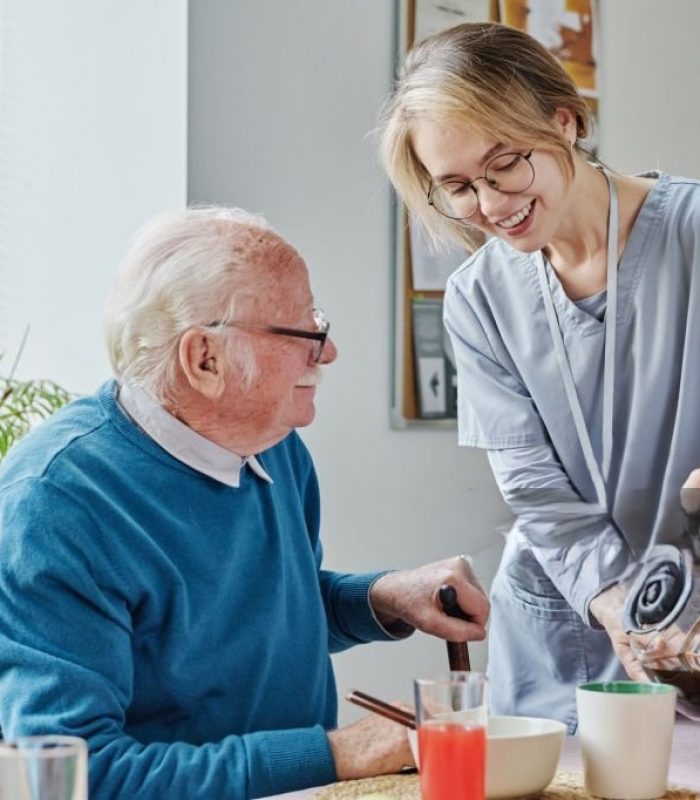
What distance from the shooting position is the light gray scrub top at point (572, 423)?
6.20ft

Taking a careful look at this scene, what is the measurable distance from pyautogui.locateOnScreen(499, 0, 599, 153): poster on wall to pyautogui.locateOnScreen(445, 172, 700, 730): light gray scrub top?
1.48 m

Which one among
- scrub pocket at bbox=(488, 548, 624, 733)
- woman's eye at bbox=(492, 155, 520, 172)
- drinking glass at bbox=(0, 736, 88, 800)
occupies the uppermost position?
woman's eye at bbox=(492, 155, 520, 172)

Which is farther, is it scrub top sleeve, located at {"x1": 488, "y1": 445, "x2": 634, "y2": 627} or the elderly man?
scrub top sleeve, located at {"x1": 488, "y1": 445, "x2": 634, "y2": 627}

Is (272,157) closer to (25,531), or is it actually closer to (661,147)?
(661,147)

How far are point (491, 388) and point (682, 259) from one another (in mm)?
336

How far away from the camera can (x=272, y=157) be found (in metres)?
3.03

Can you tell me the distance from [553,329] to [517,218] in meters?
0.21

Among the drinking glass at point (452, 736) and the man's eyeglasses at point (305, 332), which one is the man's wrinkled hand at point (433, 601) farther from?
the drinking glass at point (452, 736)

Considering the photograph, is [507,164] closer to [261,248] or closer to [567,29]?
[261,248]

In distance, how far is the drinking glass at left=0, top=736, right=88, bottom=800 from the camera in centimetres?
92

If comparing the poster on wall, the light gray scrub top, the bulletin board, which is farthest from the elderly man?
the poster on wall

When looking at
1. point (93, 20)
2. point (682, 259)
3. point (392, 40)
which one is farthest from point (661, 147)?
point (682, 259)

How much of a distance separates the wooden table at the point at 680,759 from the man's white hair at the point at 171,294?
1.67 feet

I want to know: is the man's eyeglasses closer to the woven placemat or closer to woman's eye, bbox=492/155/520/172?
woman's eye, bbox=492/155/520/172
